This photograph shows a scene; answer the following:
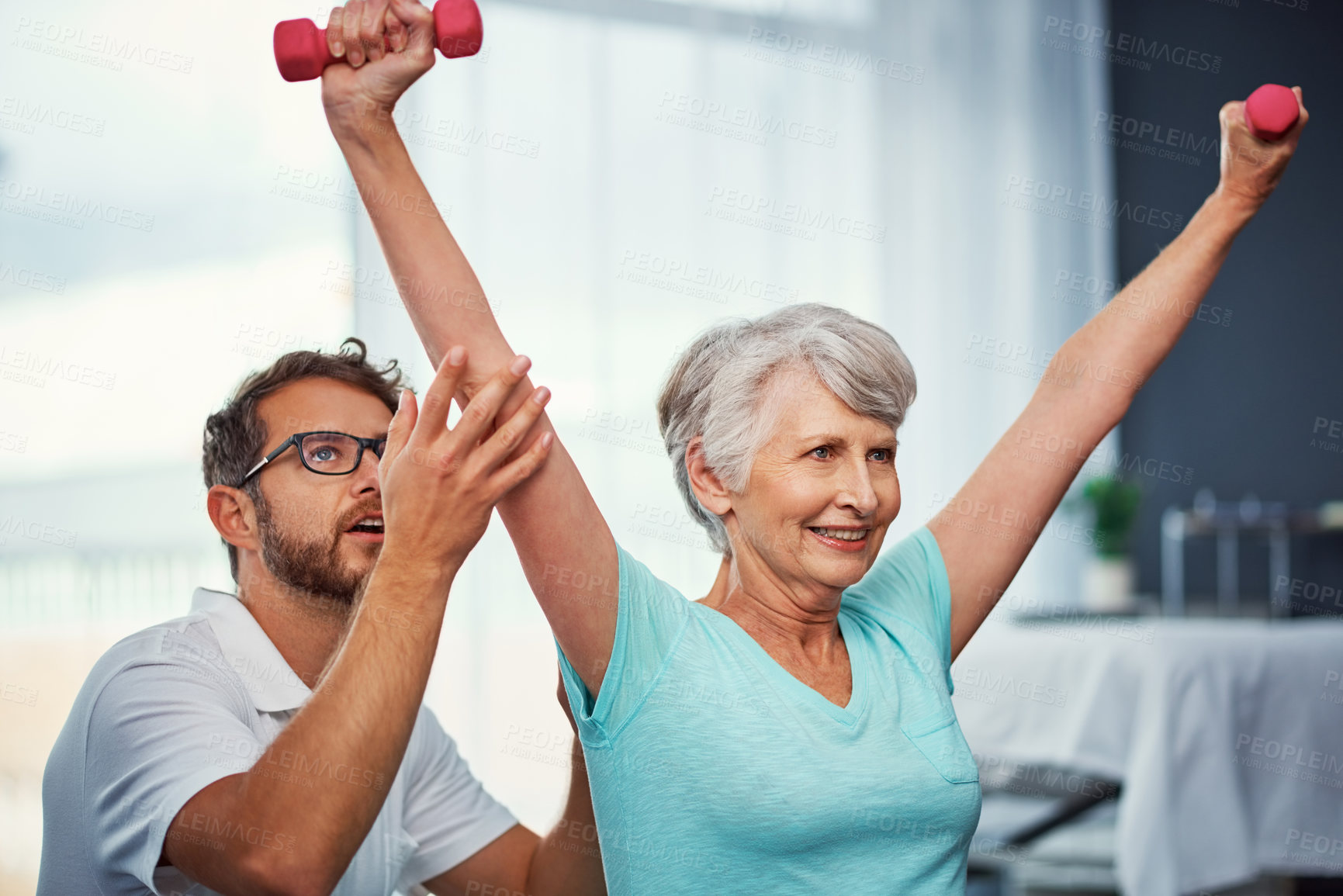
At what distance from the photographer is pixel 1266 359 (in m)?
4.54

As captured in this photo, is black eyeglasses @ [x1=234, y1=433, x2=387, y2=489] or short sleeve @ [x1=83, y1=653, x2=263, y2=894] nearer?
short sleeve @ [x1=83, y1=653, x2=263, y2=894]

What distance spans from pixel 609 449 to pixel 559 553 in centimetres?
231

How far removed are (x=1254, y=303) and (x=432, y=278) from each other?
435cm

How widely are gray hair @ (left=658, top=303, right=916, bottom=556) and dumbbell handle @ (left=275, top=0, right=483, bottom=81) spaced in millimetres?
424

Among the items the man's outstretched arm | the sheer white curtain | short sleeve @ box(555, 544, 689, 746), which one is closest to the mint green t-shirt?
short sleeve @ box(555, 544, 689, 746)

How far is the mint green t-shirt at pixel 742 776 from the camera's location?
1.10 m

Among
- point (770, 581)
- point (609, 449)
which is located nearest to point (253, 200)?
point (609, 449)

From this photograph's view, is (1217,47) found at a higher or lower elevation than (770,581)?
→ higher

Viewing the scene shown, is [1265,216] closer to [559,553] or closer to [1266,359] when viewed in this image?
[1266,359]

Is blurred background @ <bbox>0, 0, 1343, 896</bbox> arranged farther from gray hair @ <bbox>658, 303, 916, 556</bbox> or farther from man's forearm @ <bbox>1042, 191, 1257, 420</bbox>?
man's forearm @ <bbox>1042, 191, 1257, 420</bbox>

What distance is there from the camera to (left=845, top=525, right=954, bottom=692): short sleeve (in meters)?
1.38

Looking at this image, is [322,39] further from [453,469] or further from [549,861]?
[549,861]

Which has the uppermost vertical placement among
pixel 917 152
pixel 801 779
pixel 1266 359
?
pixel 917 152

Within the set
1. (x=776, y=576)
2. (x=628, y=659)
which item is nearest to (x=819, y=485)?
(x=776, y=576)
